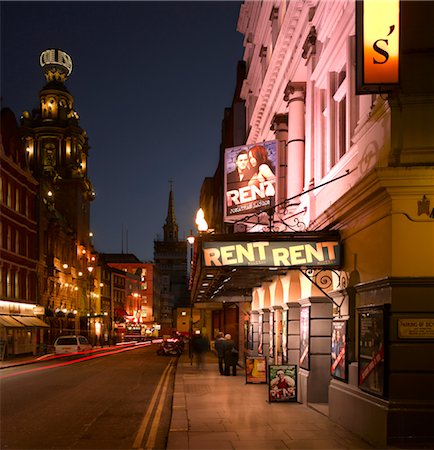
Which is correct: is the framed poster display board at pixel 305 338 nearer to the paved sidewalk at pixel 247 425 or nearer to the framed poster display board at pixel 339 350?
the paved sidewalk at pixel 247 425

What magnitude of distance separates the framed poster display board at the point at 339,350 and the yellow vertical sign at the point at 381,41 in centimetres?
472

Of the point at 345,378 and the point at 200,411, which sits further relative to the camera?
the point at 200,411

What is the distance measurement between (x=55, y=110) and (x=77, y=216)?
57.1ft

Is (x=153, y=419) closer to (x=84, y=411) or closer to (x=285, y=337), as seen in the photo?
(x=84, y=411)

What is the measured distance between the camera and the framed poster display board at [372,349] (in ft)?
33.0

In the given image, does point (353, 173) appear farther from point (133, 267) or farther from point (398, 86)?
point (133, 267)

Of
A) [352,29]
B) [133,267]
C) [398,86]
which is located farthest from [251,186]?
[133,267]

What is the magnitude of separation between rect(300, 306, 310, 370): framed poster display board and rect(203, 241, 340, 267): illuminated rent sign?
3094 mm

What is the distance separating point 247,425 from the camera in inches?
497

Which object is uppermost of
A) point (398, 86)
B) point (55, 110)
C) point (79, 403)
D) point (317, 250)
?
point (55, 110)

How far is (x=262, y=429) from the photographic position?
39.8 ft

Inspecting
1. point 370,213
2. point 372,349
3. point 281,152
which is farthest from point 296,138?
point 372,349

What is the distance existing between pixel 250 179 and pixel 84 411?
9.09m

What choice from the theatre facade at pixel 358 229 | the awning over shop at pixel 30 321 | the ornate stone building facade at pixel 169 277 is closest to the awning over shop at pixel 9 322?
the awning over shop at pixel 30 321
